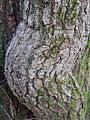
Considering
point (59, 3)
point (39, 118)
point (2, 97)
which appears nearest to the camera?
point (59, 3)

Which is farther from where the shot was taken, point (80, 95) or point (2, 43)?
point (2, 43)

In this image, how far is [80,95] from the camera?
1.24 m

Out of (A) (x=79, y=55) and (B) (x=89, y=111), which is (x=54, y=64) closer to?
(A) (x=79, y=55)

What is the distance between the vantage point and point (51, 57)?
112cm

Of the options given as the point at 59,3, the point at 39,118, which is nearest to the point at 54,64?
the point at 59,3

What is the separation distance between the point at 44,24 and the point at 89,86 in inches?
30.8

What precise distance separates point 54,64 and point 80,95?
0.38 m

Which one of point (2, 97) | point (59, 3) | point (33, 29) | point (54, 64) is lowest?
point (2, 97)

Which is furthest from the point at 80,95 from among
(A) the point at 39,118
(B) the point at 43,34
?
(B) the point at 43,34

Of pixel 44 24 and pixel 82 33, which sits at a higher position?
pixel 44 24

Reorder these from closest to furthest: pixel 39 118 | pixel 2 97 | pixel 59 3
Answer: pixel 59 3, pixel 39 118, pixel 2 97

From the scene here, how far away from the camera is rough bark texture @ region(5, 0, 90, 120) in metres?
1.09

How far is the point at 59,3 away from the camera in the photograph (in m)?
1.06

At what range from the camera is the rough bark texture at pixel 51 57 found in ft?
3.57
